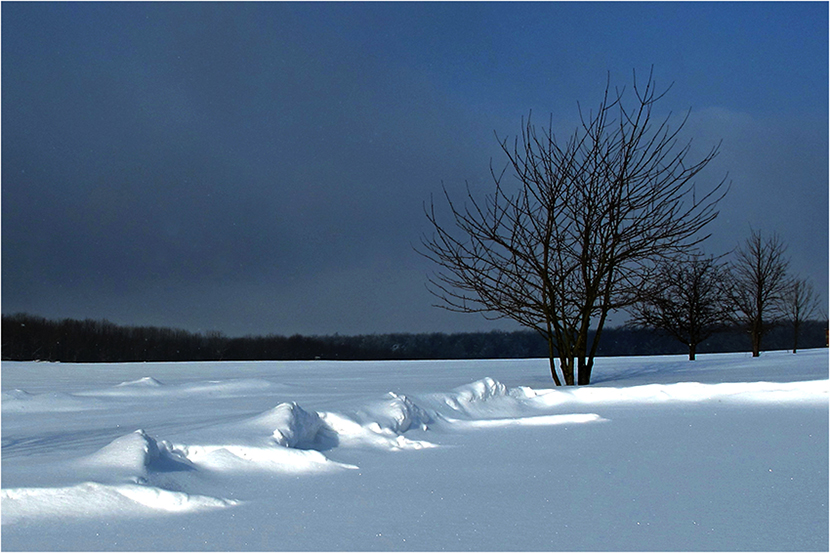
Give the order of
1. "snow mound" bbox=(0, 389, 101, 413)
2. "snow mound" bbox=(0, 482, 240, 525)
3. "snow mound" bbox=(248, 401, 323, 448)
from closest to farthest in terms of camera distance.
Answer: "snow mound" bbox=(0, 482, 240, 525) → "snow mound" bbox=(248, 401, 323, 448) → "snow mound" bbox=(0, 389, 101, 413)

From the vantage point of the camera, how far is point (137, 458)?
2.73 meters

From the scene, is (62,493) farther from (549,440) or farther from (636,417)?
(636,417)

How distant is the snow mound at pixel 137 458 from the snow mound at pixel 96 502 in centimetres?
17

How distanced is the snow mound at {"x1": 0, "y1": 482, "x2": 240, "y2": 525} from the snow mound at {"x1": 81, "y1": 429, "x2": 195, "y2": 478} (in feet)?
0.55

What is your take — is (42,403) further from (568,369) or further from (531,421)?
(568,369)

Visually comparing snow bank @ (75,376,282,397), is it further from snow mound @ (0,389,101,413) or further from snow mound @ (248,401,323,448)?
snow mound @ (248,401,323,448)

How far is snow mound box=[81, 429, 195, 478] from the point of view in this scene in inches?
105

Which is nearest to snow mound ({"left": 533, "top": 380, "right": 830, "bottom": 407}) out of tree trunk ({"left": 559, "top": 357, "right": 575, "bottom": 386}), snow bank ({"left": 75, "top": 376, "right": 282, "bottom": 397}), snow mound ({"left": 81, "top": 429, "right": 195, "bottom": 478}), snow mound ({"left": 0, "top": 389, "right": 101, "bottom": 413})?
tree trunk ({"left": 559, "top": 357, "right": 575, "bottom": 386})

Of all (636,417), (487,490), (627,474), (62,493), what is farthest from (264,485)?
(636,417)

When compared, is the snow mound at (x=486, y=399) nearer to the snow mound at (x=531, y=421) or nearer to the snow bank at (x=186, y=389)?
the snow mound at (x=531, y=421)

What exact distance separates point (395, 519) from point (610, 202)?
714cm

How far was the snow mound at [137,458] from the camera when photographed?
267 centimetres

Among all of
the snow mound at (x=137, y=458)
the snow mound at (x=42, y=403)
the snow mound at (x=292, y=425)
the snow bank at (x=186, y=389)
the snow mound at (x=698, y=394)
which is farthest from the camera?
the snow bank at (x=186, y=389)

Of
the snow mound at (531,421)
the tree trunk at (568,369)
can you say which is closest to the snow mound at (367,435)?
the snow mound at (531,421)
